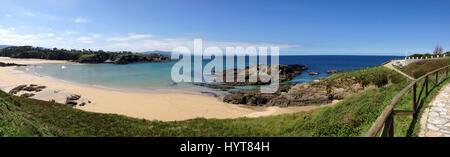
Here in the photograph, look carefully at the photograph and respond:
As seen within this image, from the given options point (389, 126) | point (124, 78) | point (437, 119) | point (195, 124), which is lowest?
point (195, 124)

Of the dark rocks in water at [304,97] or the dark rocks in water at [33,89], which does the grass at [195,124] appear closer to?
the dark rocks in water at [304,97]

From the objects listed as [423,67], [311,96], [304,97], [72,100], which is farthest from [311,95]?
[72,100]

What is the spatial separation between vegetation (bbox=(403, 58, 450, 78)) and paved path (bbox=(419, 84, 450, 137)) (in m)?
28.8

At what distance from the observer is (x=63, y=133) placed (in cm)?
1084

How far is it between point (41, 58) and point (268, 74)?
17056cm

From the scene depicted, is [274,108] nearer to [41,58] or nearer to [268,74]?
[268,74]

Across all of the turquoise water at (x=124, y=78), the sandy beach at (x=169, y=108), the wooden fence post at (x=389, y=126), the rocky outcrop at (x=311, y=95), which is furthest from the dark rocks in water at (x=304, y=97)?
the wooden fence post at (x=389, y=126)

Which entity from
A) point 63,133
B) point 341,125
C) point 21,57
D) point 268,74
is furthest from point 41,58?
point 341,125

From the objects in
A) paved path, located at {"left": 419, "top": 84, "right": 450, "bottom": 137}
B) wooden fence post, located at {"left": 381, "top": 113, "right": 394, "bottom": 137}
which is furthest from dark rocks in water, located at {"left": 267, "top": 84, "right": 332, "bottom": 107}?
wooden fence post, located at {"left": 381, "top": 113, "right": 394, "bottom": 137}

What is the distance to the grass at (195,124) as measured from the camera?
915 centimetres

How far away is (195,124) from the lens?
14.9 metres

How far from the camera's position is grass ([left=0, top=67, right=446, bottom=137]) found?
915 centimetres

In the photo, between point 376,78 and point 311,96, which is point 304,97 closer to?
point 311,96

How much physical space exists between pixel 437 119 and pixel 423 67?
35.7 metres
